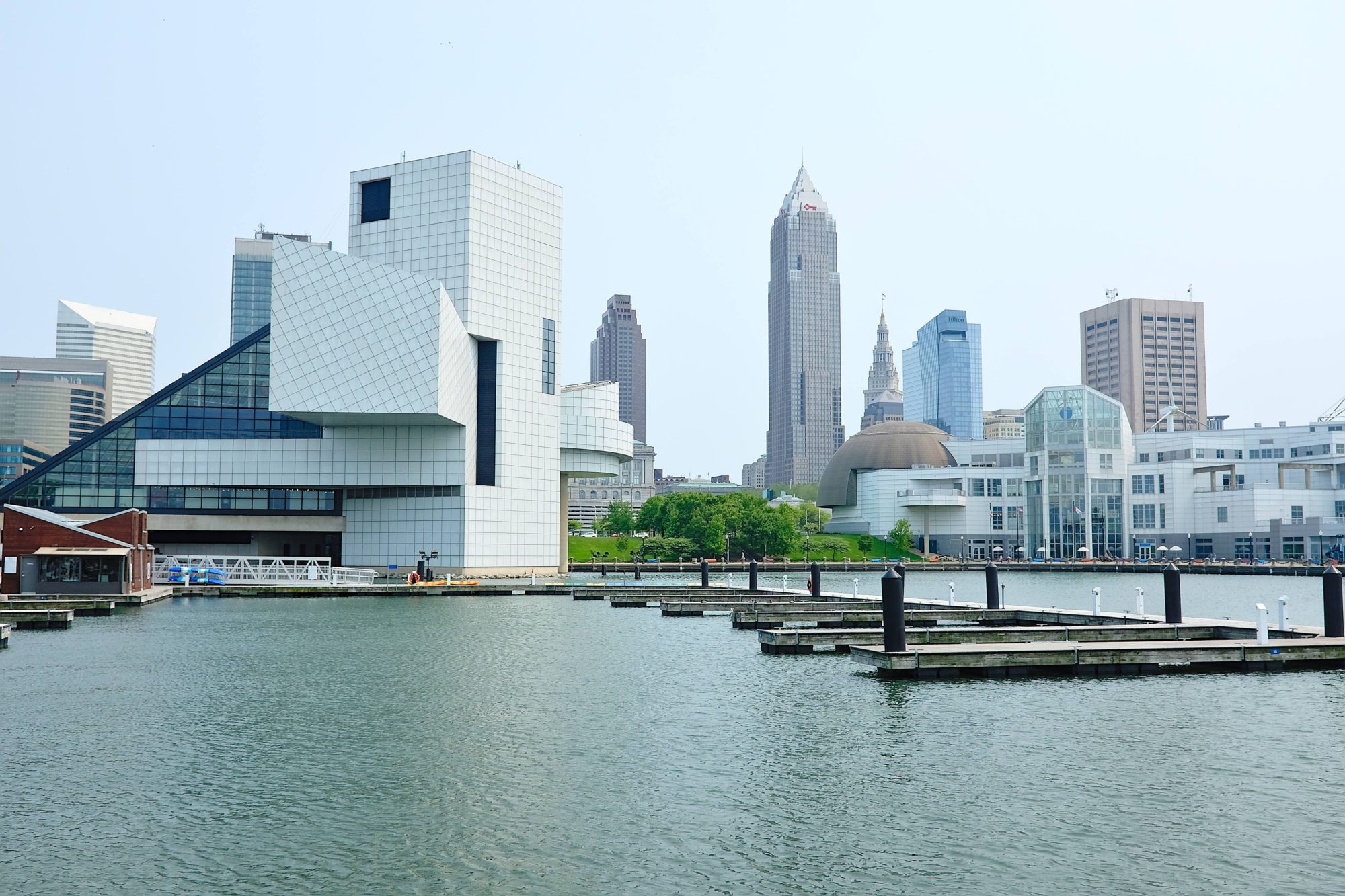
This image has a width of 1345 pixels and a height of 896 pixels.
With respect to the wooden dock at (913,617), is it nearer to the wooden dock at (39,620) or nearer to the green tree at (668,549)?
the wooden dock at (39,620)

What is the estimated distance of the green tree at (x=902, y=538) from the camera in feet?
609

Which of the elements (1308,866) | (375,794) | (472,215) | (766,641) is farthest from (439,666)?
(472,215)

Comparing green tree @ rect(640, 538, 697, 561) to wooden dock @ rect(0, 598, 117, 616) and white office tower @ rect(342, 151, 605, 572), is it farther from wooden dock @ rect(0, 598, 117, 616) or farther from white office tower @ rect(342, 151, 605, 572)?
wooden dock @ rect(0, 598, 117, 616)

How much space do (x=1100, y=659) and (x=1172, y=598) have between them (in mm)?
10813

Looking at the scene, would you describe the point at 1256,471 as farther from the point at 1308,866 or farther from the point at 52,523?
the point at 1308,866

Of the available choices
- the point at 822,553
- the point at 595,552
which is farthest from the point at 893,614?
Result: the point at 595,552

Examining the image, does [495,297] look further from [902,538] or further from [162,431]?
[902,538]

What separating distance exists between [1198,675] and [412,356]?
2695 inches

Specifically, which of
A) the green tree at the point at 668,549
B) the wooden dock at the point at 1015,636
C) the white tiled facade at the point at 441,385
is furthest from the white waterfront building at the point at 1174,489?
the wooden dock at the point at 1015,636

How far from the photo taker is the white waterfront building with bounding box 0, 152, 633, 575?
104 metres

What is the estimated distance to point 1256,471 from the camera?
161750 mm

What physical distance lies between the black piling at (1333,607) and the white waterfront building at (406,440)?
231 ft

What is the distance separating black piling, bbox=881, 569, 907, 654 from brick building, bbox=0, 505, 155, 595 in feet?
162

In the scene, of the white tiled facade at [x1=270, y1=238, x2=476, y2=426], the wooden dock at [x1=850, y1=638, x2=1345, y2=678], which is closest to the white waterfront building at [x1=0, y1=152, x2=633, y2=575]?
the white tiled facade at [x1=270, y1=238, x2=476, y2=426]
